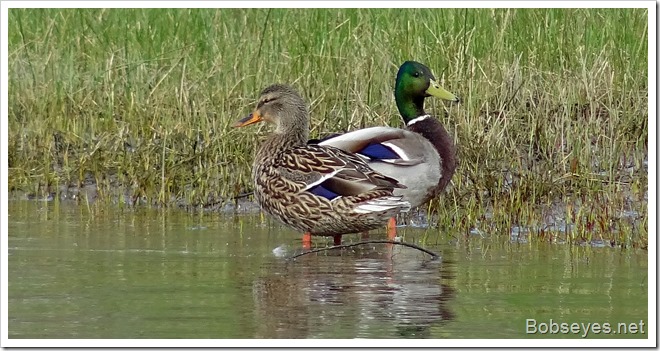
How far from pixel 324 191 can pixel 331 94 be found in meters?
2.38

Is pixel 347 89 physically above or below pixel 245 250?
above

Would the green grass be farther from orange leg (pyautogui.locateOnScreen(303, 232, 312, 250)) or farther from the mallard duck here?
orange leg (pyautogui.locateOnScreen(303, 232, 312, 250))

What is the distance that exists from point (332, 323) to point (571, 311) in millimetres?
1160

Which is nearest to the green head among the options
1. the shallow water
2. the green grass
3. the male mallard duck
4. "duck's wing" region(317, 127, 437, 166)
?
the male mallard duck

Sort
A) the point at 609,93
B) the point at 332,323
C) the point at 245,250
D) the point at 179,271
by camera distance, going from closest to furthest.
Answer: the point at 332,323 → the point at 179,271 → the point at 245,250 → the point at 609,93

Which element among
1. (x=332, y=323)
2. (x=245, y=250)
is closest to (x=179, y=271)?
(x=245, y=250)

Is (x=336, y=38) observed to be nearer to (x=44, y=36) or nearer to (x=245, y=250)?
(x=44, y=36)

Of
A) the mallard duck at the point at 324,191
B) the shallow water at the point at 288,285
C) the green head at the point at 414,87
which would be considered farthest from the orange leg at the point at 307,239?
the green head at the point at 414,87

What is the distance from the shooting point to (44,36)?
36.3 feet

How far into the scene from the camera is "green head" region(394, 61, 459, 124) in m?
9.42

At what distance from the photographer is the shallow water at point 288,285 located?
629cm

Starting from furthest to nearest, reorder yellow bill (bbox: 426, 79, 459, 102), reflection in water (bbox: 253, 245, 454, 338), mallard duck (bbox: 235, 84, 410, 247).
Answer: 1. yellow bill (bbox: 426, 79, 459, 102)
2. mallard duck (bbox: 235, 84, 410, 247)
3. reflection in water (bbox: 253, 245, 454, 338)

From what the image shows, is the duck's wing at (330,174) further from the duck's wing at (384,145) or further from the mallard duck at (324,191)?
the duck's wing at (384,145)

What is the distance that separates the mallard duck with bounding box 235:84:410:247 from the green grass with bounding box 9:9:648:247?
868 mm
